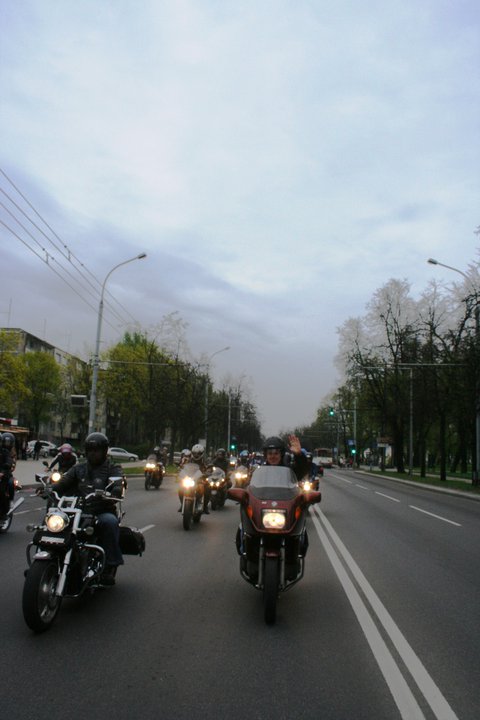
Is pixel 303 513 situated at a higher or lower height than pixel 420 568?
higher

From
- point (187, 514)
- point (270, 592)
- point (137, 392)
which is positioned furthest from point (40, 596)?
point (137, 392)

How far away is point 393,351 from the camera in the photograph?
4766cm

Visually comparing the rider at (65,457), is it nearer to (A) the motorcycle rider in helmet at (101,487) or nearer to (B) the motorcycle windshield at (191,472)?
(B) the motorcycle windshield at (191,472)

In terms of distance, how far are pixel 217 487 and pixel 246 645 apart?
12.1 m

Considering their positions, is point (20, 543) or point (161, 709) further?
point (20, 543)

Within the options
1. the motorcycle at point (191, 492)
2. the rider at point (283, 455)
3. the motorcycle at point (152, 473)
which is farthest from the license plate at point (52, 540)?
the motorcycle at point (152, 473)

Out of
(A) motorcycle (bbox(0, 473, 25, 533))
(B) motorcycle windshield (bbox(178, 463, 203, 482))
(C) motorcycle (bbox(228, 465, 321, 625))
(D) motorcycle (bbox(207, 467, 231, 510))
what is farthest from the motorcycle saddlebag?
(D) motorcycle (bbox(207, 467, 231, 510))

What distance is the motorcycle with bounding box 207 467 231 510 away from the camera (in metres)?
16.9

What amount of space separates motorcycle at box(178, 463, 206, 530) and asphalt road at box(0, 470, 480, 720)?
262 cm

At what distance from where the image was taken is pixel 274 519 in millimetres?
5961

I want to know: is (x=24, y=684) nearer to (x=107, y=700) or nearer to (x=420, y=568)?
(x=107, y=700)

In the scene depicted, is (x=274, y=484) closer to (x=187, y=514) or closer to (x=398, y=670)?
(x=398, y=670)

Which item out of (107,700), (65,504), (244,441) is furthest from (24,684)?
(244,441)

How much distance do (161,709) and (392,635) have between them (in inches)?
91.7
